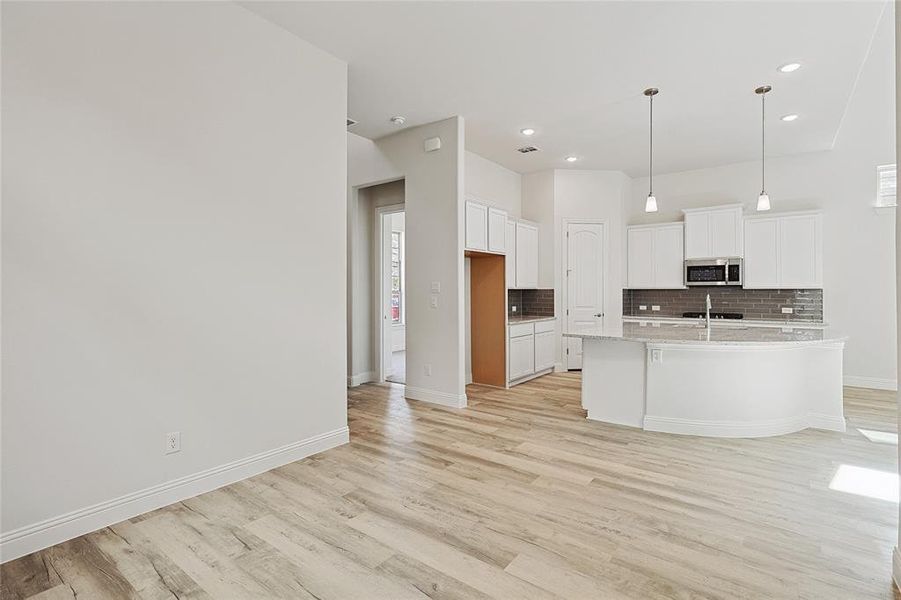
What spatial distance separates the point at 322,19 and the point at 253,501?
3.17 m

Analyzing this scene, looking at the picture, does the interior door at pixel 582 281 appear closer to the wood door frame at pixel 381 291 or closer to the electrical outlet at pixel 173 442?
the wood door frame at pixel 381 291

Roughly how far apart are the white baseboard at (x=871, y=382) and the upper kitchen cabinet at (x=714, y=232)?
2.06m

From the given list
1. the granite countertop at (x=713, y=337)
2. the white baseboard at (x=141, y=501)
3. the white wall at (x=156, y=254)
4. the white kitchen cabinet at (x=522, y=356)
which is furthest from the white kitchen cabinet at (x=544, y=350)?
the white baseboard at (x=141, y=501)

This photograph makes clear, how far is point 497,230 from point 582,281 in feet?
6.83

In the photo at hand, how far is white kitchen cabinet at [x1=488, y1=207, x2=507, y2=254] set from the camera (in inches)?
214

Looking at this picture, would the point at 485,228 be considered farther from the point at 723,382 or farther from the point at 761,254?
the point at 761,254

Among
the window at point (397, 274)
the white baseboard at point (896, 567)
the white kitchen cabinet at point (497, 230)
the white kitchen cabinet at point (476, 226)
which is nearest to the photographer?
the white baseboard at point (896, 567)

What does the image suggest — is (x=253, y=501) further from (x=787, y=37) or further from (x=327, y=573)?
(x=787, y=37)

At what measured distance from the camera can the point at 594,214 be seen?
6949 mm

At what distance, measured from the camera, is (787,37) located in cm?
330

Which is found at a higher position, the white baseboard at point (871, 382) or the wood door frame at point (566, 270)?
the wood door frame at point (566, 270)

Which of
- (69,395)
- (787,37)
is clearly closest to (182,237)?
(69,395)

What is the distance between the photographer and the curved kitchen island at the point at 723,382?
3.72 meters

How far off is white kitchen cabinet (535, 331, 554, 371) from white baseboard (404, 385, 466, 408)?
187 centimetres
